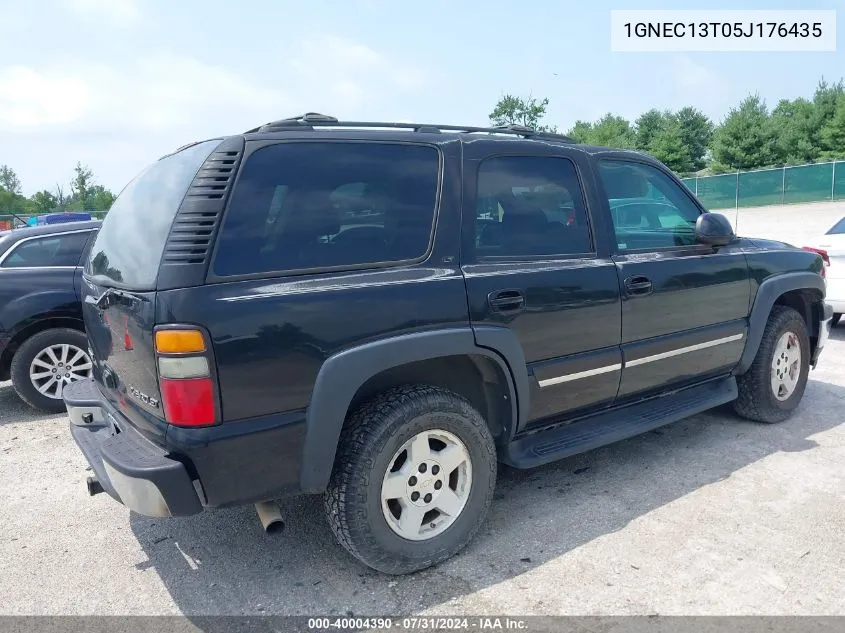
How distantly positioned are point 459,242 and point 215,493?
148 cm

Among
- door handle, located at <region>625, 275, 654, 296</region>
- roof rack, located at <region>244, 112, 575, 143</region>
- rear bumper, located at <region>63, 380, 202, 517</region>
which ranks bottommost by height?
rear bumper, located at <region>63, 380, 202, 517</region>

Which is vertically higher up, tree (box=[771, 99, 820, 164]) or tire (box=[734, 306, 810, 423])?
tree (box=[771, 99, 820, 164])

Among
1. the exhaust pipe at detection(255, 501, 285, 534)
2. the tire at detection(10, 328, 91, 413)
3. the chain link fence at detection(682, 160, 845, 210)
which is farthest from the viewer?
the chain link fence at detection(682, 160, 845, 210)

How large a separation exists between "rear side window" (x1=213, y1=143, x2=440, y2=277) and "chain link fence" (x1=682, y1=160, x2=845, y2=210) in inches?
1145

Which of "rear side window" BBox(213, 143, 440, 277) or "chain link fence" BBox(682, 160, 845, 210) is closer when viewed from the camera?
"rear side window" BBox(213, 143, 440, 277)

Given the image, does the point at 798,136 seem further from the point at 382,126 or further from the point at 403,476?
the point at 403,476

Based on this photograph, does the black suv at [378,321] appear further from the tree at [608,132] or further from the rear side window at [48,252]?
the tree at [608,132]

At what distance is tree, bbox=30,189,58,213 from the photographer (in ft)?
164

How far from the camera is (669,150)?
175 feet

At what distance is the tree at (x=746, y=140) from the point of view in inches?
1790

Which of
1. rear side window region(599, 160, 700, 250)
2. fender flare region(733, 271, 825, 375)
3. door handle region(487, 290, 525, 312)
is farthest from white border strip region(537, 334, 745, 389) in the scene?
rear side window region(599, 160, 700, 250)

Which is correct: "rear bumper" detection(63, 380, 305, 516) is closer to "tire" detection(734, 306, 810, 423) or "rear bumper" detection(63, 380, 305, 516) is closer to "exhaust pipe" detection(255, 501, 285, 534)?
"exhaust pipe" detection(255, 501, 285, 534)

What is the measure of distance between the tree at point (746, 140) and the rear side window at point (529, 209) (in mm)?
49230

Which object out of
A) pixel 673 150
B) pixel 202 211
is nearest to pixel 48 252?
pixel 202 211
